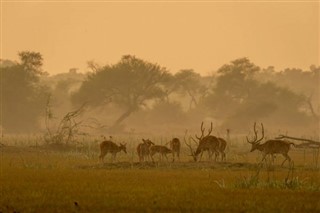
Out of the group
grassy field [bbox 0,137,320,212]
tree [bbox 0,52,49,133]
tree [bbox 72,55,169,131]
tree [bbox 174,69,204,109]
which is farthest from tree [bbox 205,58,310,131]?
grassy field [bbox 0,137,320,212]

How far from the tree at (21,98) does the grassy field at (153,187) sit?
41.1 metres

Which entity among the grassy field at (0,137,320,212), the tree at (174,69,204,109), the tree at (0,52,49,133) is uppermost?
the tree at (174,69,204,109)

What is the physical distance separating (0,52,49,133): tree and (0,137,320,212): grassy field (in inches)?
1618

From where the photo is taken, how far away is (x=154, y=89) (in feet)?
243

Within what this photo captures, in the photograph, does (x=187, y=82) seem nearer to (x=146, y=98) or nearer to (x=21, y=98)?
(x=146, y=98)

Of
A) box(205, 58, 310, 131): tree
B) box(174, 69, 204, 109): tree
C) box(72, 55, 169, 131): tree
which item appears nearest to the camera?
box(72, 55, 169, 131): tree

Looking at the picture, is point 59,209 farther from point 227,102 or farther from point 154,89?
point 227,102

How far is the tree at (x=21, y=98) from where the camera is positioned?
69750 millimetres

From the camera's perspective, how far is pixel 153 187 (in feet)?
63.1

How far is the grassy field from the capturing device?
15539 millimetres

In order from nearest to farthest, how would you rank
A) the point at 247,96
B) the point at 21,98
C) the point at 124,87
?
the point at 21,98
the point at 124,87
the point at 247,96

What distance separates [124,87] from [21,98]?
33.9 ft

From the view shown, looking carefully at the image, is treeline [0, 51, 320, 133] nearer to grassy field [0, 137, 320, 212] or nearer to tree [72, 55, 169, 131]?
tree [72, 55, 169, 131]

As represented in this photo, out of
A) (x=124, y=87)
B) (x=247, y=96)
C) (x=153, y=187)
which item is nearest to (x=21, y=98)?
(x=124, y=87)
